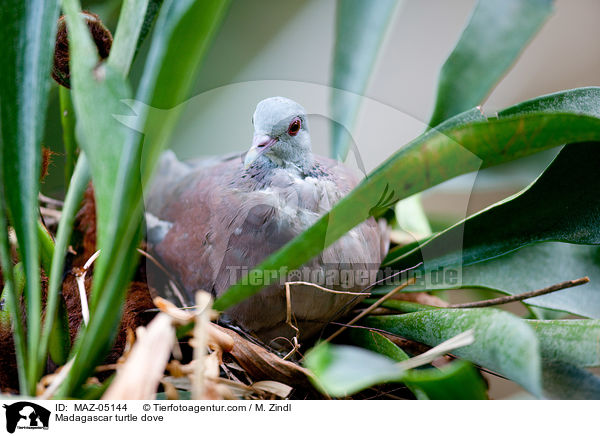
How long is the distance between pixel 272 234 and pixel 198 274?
114 mm

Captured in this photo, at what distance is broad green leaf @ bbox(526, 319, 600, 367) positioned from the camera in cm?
33

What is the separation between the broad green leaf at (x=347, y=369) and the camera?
23cm

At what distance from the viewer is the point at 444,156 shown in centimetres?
30

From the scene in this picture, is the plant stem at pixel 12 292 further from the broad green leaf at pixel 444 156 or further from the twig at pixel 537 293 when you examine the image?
the twig at pixel 537 293

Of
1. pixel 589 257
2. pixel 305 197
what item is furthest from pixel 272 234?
pixel 589 257

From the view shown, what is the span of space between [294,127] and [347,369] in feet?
1.00

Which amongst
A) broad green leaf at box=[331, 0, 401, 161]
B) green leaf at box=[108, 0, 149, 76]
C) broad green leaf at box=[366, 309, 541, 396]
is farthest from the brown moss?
broad green leaf at box=[366, 309, 541, 396]

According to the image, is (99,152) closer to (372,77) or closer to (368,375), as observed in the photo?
(368,375)

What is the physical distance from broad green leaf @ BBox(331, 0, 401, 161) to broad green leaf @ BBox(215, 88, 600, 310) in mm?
271

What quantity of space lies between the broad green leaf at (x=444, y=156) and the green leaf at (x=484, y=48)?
0.70 feet

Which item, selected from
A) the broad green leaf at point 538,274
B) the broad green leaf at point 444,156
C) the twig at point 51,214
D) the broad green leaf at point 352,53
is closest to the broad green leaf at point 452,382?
the broad green leaf at point 444,156

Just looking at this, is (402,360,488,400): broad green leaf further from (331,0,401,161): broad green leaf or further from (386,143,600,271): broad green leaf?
(331,0,401,161): broad green leaf
